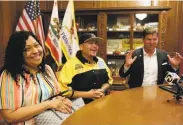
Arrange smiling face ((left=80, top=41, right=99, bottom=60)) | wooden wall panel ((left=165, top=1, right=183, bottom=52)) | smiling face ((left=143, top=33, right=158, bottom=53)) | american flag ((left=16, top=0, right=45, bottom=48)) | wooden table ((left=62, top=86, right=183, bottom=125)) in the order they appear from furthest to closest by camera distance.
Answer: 1. wooden wall panel ((left=165, top=1, right=183, bottom=52))
2. american flag ((left=16, top=0, right=45, bottom=48))
3. smiling face ((left=143, top=33, right=158, bottom=53))
4. smiling face ((left=80, top=41, right=99, bottom=60))
5. wooden table ((left=62, top=86, right=183, bottom=125))

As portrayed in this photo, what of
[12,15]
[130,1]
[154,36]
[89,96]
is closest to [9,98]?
[89,96]

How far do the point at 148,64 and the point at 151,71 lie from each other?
0.09 m

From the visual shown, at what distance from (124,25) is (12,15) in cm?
178

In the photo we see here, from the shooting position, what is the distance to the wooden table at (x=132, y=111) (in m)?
1.25

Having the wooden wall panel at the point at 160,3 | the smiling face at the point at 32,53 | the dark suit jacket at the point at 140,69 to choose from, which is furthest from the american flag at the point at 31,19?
the wooden wall panel at the point at 160,3

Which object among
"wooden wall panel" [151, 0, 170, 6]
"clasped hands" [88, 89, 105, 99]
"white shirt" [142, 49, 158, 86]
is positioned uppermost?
"wooden wall panel" [151, 0, 170, 6]

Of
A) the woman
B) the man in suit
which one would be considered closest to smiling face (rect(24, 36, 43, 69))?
the woman

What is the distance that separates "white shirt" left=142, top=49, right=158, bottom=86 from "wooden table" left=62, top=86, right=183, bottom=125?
0.59 m

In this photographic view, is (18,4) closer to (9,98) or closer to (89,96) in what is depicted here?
(89,96)

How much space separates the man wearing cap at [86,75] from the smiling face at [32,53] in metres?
0.44

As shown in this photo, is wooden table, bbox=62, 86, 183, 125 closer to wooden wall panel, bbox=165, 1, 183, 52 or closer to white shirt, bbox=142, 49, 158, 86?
white shirt, bbox=142, 49, 158, 86

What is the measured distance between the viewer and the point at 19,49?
152 centimetres

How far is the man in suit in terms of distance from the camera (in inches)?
95.3

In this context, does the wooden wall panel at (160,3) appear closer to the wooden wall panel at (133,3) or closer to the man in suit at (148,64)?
the wooden wall panel at (133,3)
